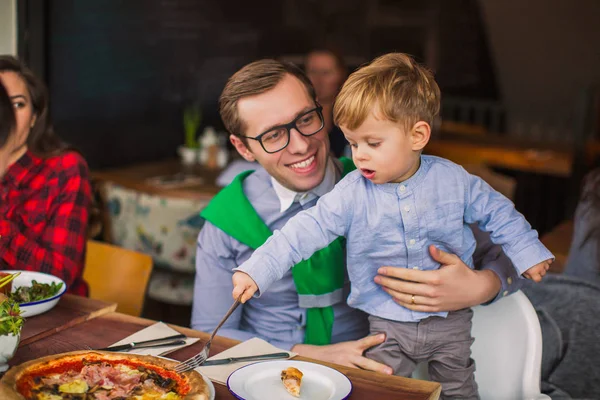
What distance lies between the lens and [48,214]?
2.43 meters

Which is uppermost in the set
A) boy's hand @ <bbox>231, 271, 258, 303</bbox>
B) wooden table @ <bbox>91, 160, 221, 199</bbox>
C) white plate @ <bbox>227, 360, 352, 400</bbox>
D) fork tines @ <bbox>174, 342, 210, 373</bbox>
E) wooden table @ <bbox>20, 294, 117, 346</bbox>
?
boy's hand @ <bbox>231, 271, 258, 303</bbox>

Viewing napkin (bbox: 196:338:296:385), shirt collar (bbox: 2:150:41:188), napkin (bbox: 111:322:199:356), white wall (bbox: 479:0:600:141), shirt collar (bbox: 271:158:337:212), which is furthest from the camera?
white wall (bbox: 479:0:600:141)

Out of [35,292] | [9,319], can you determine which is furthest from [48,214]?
[9,319]

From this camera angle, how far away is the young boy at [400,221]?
169 cm

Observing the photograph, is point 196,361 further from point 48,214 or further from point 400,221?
point 48,214

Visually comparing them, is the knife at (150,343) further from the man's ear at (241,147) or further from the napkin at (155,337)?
the man's ear at (241,147)

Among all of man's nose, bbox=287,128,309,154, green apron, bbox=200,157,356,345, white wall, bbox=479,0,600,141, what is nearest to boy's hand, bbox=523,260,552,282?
green apron, bbox=200,157,356,345

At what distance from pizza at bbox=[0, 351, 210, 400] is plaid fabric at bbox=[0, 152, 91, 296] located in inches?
37.2

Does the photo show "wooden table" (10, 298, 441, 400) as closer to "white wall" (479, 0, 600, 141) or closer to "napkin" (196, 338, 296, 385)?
"napkin" (196, 338, 296, 385)

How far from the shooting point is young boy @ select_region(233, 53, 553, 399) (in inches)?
66.5

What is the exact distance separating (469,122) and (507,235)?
278 inches

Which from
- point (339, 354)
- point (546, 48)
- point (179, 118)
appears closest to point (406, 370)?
point (339, 354)

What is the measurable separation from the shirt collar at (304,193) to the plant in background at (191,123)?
302 cm

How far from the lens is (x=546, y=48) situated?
29.0 feet
